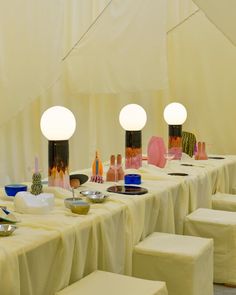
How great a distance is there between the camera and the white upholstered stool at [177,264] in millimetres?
1930

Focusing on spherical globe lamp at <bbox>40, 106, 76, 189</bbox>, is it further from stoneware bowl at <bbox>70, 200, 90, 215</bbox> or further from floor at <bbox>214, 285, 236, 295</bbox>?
floor at <bbox>214, 285, 236, 295</bbox>

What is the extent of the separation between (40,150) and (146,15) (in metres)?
1.34

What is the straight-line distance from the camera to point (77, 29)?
360cm

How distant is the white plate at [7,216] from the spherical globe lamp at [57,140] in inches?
16.0

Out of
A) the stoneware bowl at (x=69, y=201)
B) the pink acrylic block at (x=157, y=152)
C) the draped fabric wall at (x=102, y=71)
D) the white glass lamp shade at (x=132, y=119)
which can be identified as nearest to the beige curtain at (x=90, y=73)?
the draped fabric wall at (x=102, y=71)

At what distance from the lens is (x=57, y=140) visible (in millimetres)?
2174

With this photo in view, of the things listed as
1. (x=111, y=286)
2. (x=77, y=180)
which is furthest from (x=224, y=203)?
(x=111, y=286)

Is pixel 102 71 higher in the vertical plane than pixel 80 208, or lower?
higher

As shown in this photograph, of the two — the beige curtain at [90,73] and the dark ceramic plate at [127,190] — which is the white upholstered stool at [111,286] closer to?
the dark ceramic plate at [127,190]

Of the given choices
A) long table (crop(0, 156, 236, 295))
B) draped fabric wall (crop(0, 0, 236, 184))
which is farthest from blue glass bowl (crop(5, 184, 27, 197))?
draped fabric wall (crop(0, 0, 236, 184))

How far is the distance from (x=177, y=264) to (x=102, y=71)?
208 cm

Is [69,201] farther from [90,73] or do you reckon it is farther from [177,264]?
[90,73]

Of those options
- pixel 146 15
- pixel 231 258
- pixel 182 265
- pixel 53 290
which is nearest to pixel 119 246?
pixel 182 265

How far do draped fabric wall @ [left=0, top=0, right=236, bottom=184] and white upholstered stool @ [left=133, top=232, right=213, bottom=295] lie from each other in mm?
945
